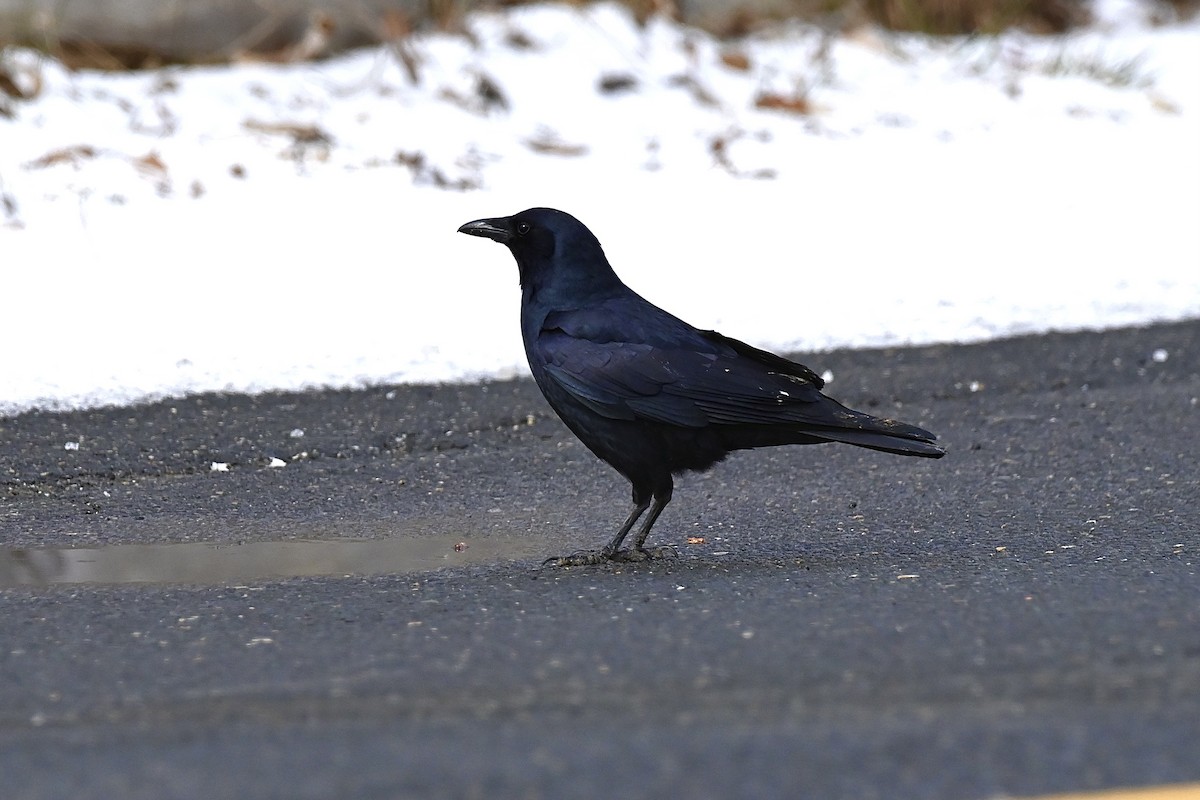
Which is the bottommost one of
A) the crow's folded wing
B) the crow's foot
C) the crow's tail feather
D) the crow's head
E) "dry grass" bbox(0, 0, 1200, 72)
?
the crow's foot

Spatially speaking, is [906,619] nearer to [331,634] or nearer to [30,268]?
[331,634]

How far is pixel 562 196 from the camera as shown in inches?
359

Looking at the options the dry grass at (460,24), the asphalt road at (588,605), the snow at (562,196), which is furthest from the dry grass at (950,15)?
the asphalt road at (588,605)

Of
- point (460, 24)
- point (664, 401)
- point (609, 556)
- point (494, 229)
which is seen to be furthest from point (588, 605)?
point (460, 24)

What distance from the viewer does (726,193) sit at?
9.38 meters

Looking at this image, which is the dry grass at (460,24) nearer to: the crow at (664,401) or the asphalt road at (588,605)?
the asphalt road at (588,605)

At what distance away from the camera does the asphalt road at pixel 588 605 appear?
299cm

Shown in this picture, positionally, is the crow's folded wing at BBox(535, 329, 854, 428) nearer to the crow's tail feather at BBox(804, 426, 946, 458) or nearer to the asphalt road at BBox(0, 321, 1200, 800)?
the crow's tail feather at BBox(804, 426, 946, 458)

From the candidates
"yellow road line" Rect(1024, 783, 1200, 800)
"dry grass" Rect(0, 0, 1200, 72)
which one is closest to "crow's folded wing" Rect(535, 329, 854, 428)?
"yellow road line" Rect(1024, 783, 1200, 800)

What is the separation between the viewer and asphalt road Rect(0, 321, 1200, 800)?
2992mm

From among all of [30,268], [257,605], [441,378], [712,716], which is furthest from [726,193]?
[712,716]

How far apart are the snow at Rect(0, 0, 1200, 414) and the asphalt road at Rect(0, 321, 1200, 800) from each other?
0.75m

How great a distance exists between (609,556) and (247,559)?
106cm

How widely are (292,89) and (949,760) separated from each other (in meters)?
8.29
